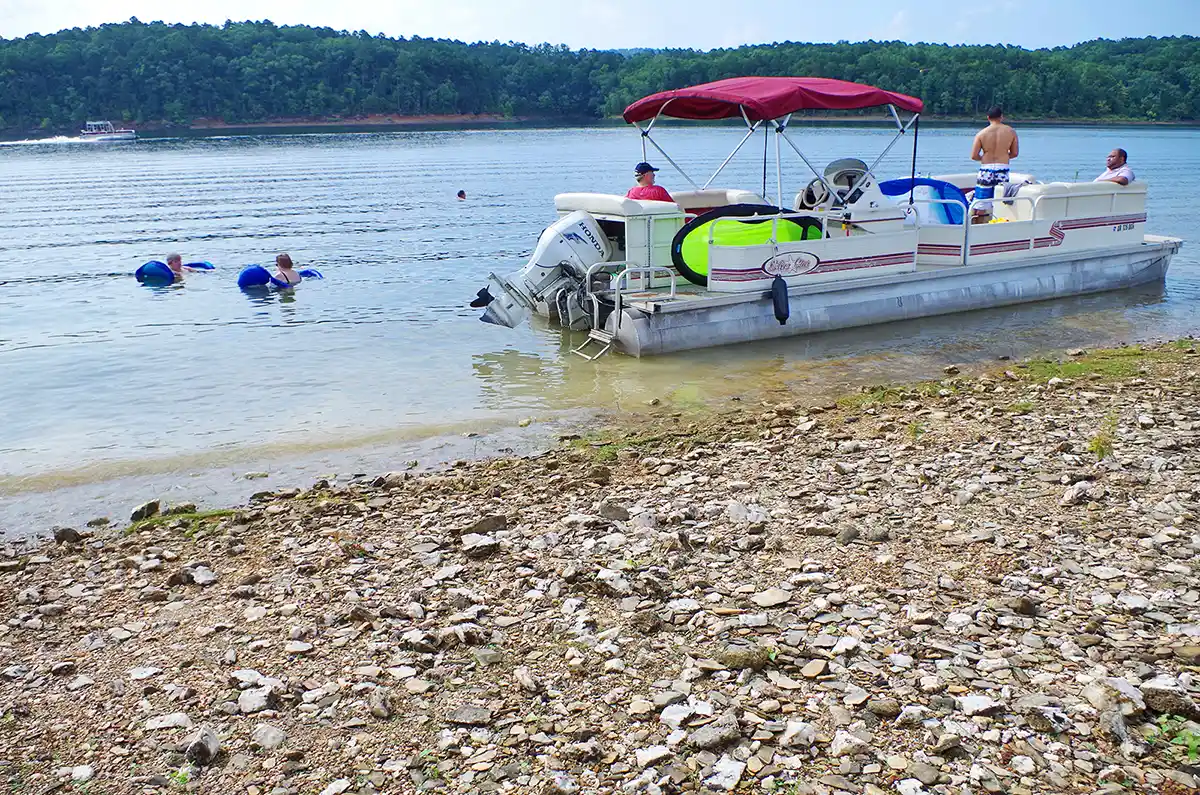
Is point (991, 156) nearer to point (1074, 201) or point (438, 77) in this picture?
point (1074, 201)

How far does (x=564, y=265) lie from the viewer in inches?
545

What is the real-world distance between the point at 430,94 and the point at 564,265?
380 feet

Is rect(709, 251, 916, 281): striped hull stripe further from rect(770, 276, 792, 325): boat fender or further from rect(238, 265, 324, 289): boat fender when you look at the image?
rect(238, 265, 324, 289): boat fender

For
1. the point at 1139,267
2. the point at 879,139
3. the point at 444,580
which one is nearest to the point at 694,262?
the point at 444,580

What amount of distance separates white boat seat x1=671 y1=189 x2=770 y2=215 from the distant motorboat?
87596mm

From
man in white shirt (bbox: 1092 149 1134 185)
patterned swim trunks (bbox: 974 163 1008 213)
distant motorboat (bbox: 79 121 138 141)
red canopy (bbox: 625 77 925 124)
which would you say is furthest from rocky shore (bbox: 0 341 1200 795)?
distant motorboat (bbox: 79 121 138 141)

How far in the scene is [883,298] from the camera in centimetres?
1521

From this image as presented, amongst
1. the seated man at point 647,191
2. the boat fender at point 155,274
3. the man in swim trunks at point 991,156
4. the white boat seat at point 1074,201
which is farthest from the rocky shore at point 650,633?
the boat fender at point 155,274

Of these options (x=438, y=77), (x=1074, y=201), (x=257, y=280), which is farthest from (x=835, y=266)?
(x=438, y=77)

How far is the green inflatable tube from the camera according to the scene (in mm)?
13703

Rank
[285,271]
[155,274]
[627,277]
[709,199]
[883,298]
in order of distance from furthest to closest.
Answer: [155,274] → [285,271] → [709,199] → [883,298] → [627,277]

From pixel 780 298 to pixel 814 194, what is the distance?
1.99 meters

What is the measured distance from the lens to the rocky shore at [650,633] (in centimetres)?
408

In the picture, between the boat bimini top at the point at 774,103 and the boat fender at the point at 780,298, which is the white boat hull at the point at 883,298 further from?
the boat bimini top at the point at 774,103
